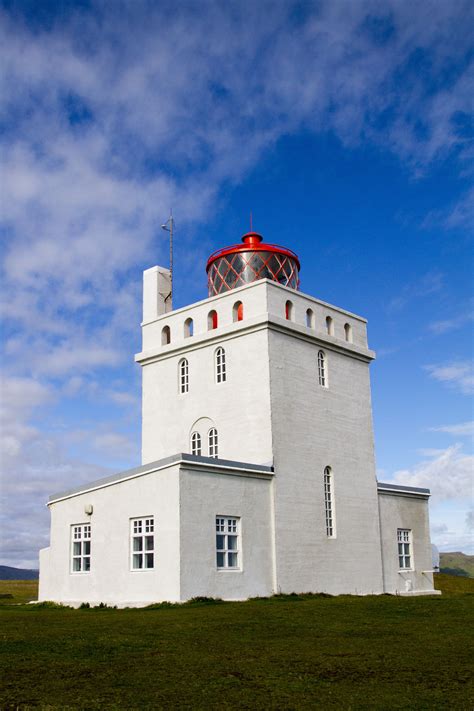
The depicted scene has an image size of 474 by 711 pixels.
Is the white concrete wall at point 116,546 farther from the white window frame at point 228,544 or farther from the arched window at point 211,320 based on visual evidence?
the arched window at point 211,320

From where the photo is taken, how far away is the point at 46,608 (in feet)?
81.6

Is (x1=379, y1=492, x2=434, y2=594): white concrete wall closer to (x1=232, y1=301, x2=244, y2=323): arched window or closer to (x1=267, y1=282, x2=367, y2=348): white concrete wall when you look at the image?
(x1=267, y1=282, x2=367, y2=348): white concrete wall

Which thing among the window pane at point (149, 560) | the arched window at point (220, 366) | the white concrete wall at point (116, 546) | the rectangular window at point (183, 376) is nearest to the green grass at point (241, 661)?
the white concrete wall at point (116, 546)

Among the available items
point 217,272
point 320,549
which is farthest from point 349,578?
point 217,272

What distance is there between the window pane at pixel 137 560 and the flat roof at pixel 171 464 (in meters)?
2.47

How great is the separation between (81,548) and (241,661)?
1691 cm

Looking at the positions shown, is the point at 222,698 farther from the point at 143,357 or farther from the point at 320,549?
the point at 143,357

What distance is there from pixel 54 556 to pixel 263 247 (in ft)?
47.3

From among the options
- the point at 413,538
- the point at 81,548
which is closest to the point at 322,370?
the point at 413,538

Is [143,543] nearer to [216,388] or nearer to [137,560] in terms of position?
[137,560]

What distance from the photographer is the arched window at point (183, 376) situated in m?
29.7

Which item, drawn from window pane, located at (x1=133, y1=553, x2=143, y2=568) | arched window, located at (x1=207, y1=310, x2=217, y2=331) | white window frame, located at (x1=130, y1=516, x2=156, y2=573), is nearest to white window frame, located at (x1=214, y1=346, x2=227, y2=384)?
arched window, located at (x1=207, y1=310, x2=217, y2=331)

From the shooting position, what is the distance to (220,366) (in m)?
28.4

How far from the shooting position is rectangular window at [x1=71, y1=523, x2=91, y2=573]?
2611 cm
